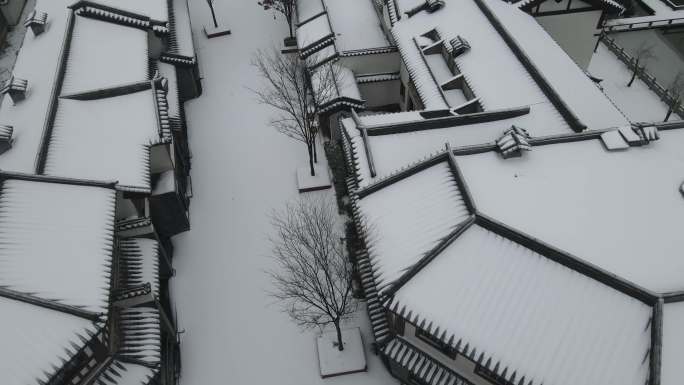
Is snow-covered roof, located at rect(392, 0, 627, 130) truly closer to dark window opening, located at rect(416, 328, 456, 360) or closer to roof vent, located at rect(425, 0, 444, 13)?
roof vent, located at rect(425, 0, 444, 13)

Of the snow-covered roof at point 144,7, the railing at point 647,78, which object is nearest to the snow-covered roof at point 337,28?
the snow-covered roof at point 144,7

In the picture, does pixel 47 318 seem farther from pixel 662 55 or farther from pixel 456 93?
pixel 662 55

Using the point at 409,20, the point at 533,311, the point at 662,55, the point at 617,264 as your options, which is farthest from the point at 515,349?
the point at 662,55

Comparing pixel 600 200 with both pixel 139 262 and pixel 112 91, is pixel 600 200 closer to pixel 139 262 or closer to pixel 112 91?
pixel 139 262

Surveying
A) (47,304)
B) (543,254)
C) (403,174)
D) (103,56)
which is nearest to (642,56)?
(403,174)

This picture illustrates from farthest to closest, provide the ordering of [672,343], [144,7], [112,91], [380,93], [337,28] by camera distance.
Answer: [337,28]
[380,93]
[144,7]
[112,91]
[672,343]

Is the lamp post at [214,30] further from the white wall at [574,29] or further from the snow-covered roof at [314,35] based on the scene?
the white wall at [574,29]
